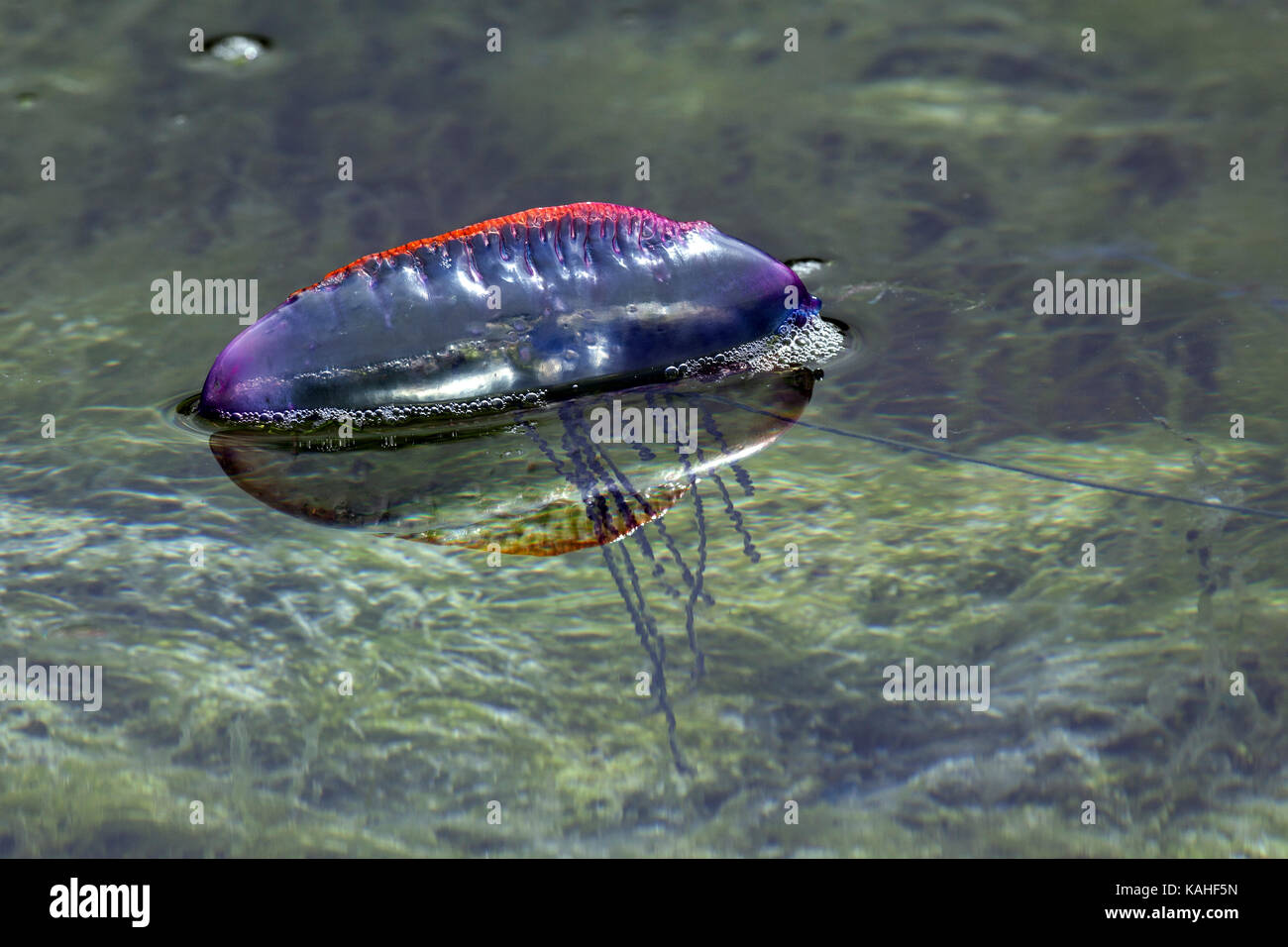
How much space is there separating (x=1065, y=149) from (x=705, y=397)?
1.14 m

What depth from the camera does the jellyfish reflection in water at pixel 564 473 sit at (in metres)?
2.03

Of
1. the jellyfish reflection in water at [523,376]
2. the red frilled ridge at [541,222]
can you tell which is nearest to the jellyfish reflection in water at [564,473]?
the jellyfish reflection in water at [523,376]

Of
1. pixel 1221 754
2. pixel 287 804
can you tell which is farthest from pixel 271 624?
pixel 1221 754

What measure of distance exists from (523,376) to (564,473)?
271 millimetres

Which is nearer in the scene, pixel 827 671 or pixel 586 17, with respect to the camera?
pixel 827 671

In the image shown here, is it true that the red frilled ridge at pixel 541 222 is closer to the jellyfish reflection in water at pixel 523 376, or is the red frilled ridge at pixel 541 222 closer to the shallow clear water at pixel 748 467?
the jellyfish reflection in water at pixel 523 376

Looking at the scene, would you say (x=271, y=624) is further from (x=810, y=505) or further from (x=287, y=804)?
(x=810, y=505)

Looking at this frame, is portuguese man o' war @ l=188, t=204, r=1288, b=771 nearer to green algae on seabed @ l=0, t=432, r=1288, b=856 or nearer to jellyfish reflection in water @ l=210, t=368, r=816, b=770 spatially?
jellyfish reflection in water @ l=210, t=368, r=816, b=770

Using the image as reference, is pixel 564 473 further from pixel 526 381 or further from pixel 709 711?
pixel 709 711

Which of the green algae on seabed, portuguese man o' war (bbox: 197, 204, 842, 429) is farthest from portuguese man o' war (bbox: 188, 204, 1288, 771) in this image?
the green algae on seabed

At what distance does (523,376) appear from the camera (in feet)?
7.88

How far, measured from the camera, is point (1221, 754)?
64.8 inches

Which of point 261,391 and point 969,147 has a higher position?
point 969,147

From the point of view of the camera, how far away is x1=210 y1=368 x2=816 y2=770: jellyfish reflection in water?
203 cm
